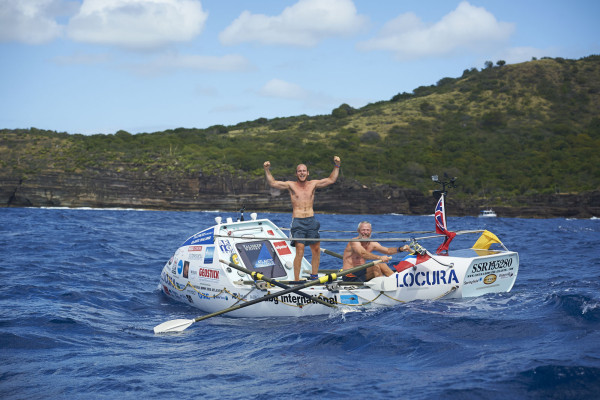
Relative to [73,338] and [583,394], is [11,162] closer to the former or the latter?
[73,338]

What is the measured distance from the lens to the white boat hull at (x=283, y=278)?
1065 cm

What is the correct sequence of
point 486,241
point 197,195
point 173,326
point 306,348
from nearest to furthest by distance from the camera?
point 306,348 → point 173,326 → point 486,241 → point 197,195

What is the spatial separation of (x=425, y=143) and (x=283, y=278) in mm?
84695

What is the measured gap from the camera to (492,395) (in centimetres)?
616

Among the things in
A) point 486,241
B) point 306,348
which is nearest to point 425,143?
point 486,241

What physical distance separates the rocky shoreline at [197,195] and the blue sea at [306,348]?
188ft

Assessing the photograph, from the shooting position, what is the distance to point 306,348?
8.69 m

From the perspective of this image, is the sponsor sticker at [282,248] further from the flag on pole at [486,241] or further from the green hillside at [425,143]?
the green hillside at [425,143]

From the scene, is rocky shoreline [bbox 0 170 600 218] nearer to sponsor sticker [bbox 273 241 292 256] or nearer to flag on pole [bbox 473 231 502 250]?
sponsor sticker [bbox 273 241 292 256]

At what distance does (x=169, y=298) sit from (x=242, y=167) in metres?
67.6

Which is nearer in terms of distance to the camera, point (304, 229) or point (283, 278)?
point (304, 229)

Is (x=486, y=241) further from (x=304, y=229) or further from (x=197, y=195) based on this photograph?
(x=197, y=195)

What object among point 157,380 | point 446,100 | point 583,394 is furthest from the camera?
point 446,100

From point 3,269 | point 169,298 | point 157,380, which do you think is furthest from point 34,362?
point 3,269
